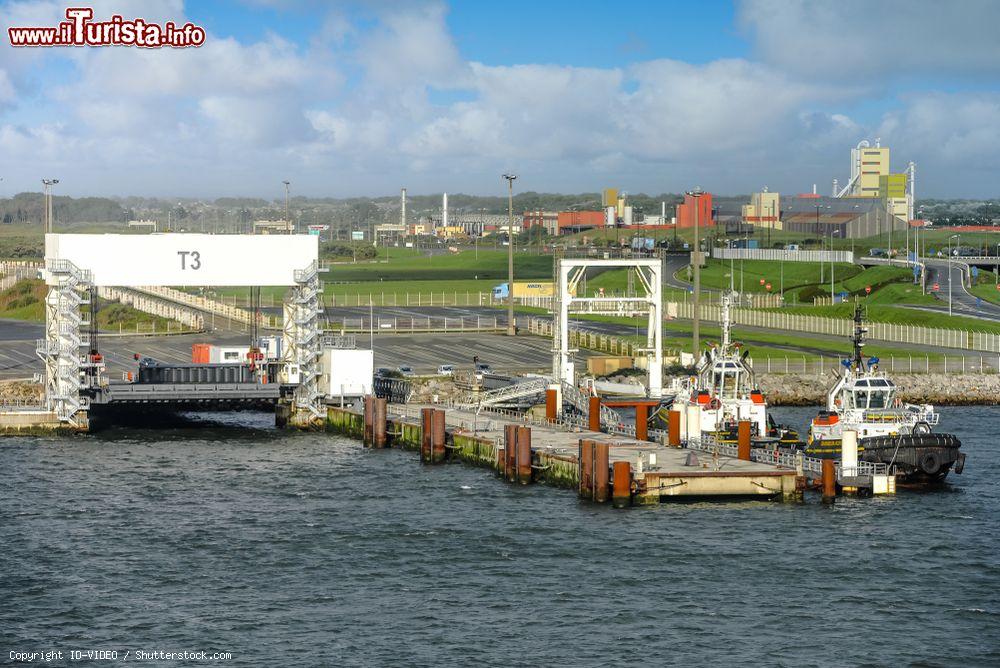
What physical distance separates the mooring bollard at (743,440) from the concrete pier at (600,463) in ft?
1.55

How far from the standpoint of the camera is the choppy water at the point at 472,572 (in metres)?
44.9

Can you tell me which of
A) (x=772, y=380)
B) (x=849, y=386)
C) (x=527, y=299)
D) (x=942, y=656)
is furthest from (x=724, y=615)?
(x=527, y=299)

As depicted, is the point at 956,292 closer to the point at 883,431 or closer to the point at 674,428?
the point at 883,431

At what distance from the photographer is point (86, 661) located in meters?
42.9

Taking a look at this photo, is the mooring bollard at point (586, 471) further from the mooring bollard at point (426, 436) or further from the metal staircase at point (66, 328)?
the metal staircase at point (66, 328)

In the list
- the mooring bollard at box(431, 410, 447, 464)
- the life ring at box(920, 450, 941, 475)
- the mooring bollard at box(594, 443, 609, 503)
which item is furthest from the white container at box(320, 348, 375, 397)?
the life ring at box(920, 450, 941, 475)

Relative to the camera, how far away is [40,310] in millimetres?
155000

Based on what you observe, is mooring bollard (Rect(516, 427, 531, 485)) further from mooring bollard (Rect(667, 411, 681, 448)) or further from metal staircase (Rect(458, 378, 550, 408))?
metal staircase (Rect(458, 378, 550, 408))

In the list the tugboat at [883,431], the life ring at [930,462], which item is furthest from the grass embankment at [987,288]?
the life ring at [930,462]

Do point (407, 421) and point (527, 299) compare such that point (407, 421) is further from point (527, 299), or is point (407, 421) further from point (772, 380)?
point (527, 299)

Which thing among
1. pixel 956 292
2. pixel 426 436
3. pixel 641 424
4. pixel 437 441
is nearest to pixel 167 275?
pixel 426 436

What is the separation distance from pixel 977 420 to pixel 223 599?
57.8 metres

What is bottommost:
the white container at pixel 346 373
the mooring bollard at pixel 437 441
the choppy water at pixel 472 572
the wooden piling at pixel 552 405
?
the choppy water at pixel 472 572

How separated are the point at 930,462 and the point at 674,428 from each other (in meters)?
11.5
